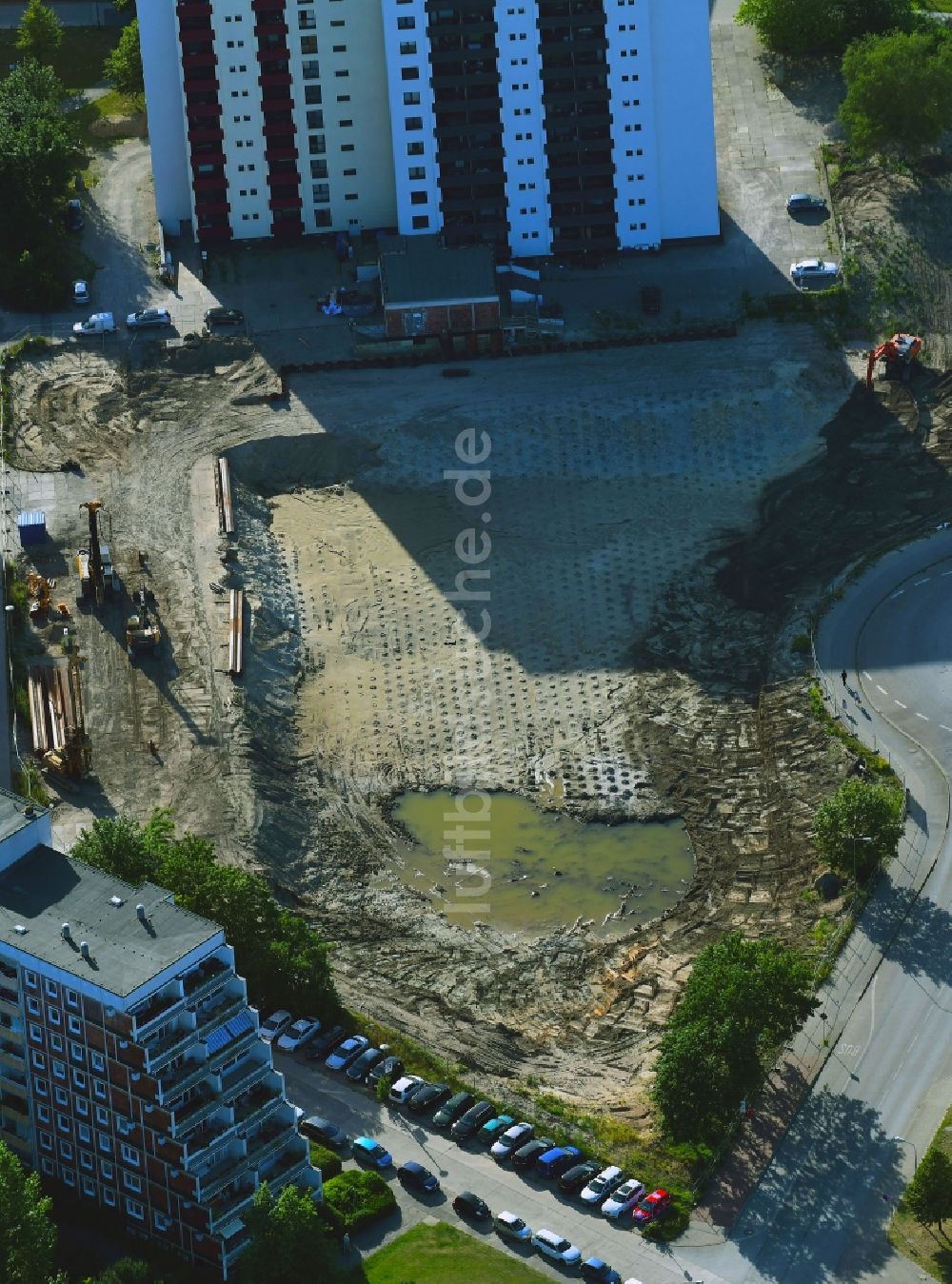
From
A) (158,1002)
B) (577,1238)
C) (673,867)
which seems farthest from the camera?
(673,867)

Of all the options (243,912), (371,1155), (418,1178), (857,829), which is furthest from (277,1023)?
(857,829)

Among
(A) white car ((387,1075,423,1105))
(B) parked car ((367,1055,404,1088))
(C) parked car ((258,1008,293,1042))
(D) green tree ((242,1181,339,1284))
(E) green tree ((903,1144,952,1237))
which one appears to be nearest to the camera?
(D) green tree ((242,1181,339,1284))

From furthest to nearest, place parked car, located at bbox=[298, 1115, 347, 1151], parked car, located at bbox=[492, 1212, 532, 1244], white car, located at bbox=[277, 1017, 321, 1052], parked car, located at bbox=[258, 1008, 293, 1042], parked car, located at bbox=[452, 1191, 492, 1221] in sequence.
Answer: parked car, located at bbox=[258, 1008, 293, 1042] → white car, located at bbox=[277, 1017, 321, 1052] → parked car, located at bbox=[298, 1115, 347, 1151] → parked car, located at bbox=[452, 1191, 492, 1221] → parked car, located at bbox=[492, 1212, 532, 1244]

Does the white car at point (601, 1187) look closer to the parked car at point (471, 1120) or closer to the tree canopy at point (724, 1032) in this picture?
the tree canopy at point (724, 1032)

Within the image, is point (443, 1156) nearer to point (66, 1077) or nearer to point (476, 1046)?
point (476, 1046)

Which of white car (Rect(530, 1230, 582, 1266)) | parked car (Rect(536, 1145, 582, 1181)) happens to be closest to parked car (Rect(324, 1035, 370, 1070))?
parked car (Rect(536, 1145, 582, 1181))

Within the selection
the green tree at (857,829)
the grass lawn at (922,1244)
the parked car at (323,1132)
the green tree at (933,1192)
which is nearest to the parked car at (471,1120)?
the parked car at (323,1132)

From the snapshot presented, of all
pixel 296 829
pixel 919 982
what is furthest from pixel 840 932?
pixel 296 829

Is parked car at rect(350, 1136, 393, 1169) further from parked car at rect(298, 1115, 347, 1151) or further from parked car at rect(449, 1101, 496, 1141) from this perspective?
parked car at rect(449, 1101, 496, 1141)
